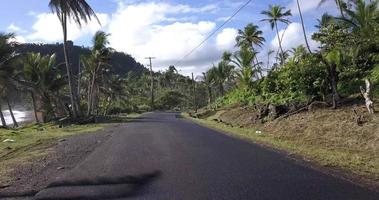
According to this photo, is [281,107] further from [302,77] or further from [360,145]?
[360,145]

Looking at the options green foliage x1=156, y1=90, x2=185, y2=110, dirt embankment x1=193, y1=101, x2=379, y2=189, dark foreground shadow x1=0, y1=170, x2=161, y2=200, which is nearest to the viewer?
dark foreground shadow x1=0, y1=170, x2=161, y2=200

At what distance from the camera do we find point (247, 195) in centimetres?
873

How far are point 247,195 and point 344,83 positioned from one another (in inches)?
716

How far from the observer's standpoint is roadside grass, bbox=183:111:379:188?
11500 millimetres

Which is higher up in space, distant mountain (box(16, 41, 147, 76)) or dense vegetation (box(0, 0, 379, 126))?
distant mountain (box(16, 41, 147, 76))

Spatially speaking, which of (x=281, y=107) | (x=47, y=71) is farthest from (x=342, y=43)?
(x=47, y=71)

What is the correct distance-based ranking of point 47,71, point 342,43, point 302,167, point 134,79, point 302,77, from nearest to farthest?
point 302,167, point 342,43, point 302,77, point 47,71, point 134,79

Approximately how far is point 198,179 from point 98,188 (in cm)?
205

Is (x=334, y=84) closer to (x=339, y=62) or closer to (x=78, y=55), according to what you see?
(x=339, y=62)

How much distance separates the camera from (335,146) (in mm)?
16859

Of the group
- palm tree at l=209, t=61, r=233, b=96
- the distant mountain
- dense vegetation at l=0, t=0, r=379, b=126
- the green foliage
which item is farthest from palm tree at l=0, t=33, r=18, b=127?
the green foliage

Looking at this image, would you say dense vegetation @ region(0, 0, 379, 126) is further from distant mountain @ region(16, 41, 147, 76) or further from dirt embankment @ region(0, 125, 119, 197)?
distant mountain @ region(16, 41, 147, 76)

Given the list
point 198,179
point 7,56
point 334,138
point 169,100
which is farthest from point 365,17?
point 169,100

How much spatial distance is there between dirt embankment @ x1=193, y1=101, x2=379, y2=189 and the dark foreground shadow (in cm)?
426
